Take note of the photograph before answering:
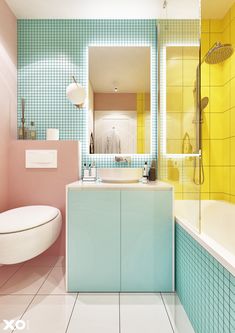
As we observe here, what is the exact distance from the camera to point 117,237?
1503 mm

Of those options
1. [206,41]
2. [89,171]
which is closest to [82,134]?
[89,171]

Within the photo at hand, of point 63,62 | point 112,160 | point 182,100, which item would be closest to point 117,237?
point 112,160

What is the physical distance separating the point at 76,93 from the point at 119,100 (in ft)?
1.32

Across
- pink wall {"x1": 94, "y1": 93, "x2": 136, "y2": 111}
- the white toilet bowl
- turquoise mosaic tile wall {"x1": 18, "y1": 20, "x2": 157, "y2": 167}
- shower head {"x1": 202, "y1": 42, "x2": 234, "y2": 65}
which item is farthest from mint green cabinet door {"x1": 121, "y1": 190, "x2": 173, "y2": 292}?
shower head {"x1": 202, "y1": 42, "x2": 234, "y2": 65}

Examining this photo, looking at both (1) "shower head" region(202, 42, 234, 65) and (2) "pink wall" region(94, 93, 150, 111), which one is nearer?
(1) "shower head" region(202, 42, 234, 65)

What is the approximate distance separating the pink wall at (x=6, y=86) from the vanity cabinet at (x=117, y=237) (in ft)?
2.57

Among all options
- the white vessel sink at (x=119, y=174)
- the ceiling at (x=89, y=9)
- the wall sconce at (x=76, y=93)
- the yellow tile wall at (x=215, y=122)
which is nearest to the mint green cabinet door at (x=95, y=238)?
the white vessel sink at (x=119, y=174)

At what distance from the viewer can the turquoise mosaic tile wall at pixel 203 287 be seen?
0.82m

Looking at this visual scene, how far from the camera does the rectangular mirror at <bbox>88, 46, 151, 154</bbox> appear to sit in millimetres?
2070

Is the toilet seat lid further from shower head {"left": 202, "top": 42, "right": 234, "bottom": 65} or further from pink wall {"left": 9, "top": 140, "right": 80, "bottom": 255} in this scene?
shower head {"left": 202, "top": 42, "right": 234, "bottom": 65}

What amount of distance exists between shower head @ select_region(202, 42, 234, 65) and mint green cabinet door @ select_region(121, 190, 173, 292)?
128cm

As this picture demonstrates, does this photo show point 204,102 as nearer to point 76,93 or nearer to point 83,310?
point 76,93

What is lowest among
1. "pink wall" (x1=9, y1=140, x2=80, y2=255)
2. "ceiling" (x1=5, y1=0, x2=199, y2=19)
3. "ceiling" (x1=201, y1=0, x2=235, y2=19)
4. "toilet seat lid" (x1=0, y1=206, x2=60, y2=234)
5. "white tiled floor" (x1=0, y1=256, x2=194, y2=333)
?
"white tiled floor" (x1=0, y1=256, x2=194, y2=333)

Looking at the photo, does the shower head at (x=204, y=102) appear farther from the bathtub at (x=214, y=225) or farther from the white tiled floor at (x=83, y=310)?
the white tiled floor at (x=83, y=310)
